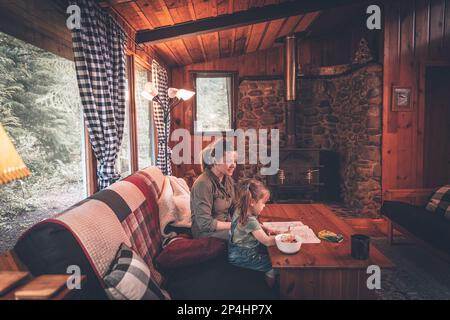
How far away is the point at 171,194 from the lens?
267cm

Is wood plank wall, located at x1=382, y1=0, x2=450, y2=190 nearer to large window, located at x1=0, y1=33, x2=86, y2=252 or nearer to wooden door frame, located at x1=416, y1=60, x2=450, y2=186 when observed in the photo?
wooden door frame, located at x1=416, y1=60, x2=450, y2=186

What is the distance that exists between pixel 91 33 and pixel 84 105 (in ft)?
1.63

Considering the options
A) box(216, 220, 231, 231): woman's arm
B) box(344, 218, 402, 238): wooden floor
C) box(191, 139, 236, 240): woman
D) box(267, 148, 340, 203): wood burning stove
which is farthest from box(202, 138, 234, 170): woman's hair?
box(267, 148, 340, 203): wood burning stove

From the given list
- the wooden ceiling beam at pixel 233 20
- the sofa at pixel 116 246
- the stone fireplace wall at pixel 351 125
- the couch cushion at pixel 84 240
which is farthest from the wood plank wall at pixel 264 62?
the couch cushion at pixel 84 240

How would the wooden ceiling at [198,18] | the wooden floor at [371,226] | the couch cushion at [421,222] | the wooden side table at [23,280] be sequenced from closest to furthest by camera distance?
the wooden side table at [23,280] < the couch cushion at [421,222] < the wooden ceiling at [198,18] < the wooden floor at [371,226]

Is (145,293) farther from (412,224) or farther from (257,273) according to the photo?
(412,224)

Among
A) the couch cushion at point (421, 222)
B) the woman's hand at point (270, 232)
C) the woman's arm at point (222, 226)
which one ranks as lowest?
the couch cushion at point (421, 222)

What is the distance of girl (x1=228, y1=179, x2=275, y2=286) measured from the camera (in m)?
1.86

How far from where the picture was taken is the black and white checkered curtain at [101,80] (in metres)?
2.24

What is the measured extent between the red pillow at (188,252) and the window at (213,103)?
4103 mm

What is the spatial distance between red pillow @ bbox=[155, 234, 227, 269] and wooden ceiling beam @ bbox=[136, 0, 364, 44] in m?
2.51

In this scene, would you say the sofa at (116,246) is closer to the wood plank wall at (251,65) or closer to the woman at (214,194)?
the woman at (214,194)

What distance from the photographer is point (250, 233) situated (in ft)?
6.24

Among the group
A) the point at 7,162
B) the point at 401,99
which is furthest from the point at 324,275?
the point at 401,99
